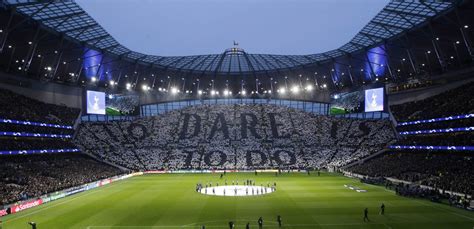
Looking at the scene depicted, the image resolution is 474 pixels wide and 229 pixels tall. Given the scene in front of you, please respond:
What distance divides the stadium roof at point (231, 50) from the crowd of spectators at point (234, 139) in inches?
529

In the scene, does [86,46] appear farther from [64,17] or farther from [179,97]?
[179,97]

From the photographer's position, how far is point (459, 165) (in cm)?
4866

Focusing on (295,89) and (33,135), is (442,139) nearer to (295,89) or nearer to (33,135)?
(295,89)

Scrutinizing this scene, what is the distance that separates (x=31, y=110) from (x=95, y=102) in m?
17.5

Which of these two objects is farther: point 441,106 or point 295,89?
point 295,89

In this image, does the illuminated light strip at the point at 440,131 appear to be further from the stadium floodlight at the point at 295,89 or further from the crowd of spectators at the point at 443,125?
the stadium floodlight at the point at 295,89

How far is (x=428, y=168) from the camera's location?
51.9 m

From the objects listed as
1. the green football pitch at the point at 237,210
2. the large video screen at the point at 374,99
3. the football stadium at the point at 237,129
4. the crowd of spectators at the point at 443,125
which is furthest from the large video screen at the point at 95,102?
the crowd of spectators at the point at 443,125

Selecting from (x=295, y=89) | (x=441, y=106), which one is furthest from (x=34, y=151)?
(x=295, y=89)

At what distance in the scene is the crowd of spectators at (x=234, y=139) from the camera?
7744cm

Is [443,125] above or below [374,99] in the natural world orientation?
below

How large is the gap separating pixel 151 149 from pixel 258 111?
3324 centimetres

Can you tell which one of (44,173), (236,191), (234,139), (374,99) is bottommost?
(236,191)

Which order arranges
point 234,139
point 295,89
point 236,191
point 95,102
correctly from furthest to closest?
point 295,89
point 234,139
point 95,102
point 236,191
